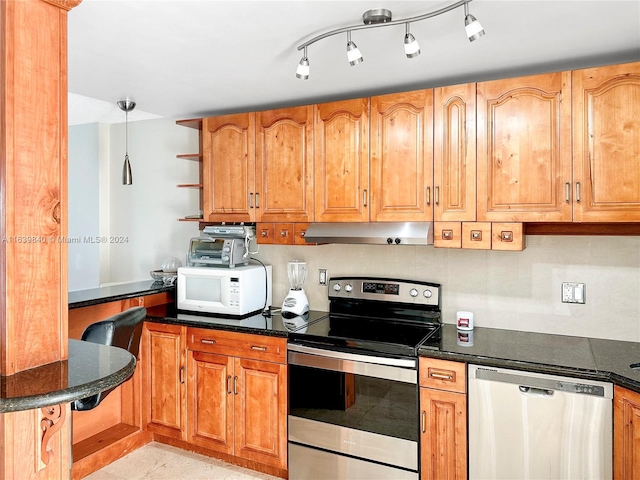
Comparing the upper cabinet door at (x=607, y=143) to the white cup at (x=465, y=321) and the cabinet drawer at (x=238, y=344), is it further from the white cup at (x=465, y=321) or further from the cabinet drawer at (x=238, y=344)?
the cabinet drawer at (x=238, y=344)

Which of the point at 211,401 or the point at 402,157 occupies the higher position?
the point at 402,157

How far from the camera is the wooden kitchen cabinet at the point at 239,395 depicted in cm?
281

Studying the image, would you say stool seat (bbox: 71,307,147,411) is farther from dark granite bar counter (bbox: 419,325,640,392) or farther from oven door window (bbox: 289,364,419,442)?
dark granite bar counter (bbox: 419,325,640,392)

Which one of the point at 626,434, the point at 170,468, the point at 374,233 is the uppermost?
the point at 374,233

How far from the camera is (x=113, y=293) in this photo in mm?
3068

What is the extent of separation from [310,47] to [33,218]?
144cm

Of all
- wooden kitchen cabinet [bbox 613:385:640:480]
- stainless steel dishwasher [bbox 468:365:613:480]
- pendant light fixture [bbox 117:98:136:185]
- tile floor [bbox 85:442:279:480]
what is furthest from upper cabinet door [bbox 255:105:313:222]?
wooden kitchen cabinet [bbox 613:385:640:480]

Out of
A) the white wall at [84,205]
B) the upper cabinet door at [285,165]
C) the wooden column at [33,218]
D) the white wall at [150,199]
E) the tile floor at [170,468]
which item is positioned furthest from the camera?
the white wall at [84,205]

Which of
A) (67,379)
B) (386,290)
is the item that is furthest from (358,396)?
(67,379)

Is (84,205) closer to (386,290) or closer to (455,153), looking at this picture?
(386,290)

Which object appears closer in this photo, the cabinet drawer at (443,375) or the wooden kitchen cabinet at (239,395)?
the cabinet drawer at (443,375)

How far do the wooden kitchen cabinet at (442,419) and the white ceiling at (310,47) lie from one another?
156 cm

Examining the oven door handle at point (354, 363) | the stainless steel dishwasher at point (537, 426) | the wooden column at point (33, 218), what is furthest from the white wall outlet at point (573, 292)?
the wooden column at point (33, 218)

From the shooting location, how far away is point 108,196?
4.31 meters
